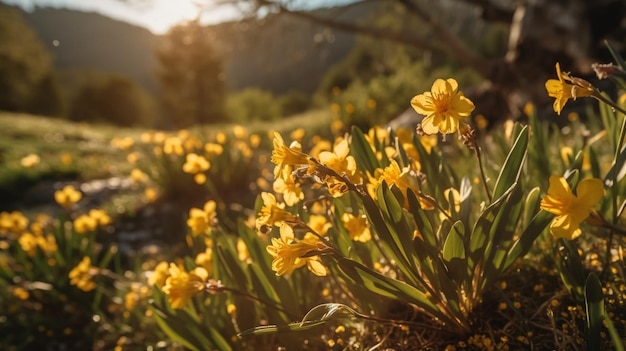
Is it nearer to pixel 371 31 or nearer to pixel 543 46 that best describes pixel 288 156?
pixel 543 46

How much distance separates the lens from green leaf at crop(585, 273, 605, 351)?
0.90m

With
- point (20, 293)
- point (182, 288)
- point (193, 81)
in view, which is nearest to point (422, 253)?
point (182, 288)

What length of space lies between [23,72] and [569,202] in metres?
33.3

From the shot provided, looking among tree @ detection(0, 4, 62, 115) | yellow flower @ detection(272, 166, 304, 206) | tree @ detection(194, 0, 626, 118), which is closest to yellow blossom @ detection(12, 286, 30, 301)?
yellow flower @ detection(272, 166, 304, 206)

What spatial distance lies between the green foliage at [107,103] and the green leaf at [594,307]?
124ft

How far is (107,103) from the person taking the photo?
3559cm

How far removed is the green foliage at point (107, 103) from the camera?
35.3 meters

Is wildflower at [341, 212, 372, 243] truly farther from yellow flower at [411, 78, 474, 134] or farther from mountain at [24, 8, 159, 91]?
mountain at [24, 8, 159, 91]

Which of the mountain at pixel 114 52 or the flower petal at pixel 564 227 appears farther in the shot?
the mountain at pixel 114 52

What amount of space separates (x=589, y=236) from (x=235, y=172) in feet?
12.5

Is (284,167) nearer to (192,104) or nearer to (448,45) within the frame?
(448,45)

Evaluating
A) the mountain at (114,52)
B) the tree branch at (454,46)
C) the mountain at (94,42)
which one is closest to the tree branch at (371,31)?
the tree branch at (454,46)

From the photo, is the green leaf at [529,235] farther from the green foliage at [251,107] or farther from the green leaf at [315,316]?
the green foliage at [251,107]

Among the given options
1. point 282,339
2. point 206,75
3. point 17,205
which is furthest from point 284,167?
point 206,75
